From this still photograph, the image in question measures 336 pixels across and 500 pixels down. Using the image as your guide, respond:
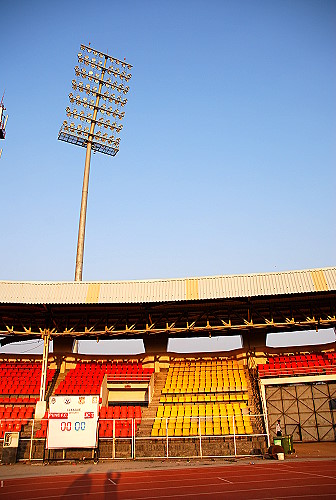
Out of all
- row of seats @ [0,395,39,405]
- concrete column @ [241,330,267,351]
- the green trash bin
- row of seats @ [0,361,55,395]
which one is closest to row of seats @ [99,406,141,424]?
row of seats @ [0,395,39,405]

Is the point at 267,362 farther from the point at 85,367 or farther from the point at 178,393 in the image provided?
the point at 85,367

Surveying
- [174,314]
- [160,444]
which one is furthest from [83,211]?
[160,444]

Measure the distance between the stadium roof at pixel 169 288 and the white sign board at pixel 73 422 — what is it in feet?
26.9

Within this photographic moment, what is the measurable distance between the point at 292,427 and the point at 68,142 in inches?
1203

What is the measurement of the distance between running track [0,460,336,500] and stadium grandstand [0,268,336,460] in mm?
5679

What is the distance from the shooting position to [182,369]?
30.4 metres

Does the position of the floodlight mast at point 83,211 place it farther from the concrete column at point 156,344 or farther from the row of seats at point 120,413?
the row of seats at point 120,413

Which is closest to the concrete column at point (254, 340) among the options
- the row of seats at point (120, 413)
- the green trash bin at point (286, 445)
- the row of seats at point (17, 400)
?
the row of seats at point (120, 413)

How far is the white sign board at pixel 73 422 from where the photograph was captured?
17.9 m

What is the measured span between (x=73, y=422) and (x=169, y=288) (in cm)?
1062

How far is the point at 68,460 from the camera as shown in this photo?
60.2 ft

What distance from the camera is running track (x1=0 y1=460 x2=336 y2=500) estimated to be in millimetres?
9898

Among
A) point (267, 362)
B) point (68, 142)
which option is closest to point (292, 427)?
point (267, 362)

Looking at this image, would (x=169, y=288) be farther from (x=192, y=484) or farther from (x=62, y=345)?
(x=192, y=484)
